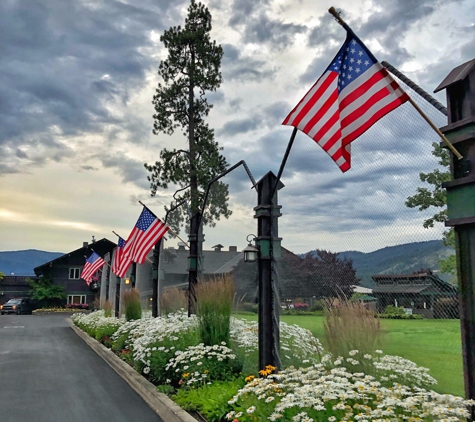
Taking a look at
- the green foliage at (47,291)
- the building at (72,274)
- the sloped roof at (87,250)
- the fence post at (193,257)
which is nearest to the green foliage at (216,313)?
the fence post at (193,257)

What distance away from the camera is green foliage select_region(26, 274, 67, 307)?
46.3 metres

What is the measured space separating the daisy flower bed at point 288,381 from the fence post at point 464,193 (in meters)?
0.53

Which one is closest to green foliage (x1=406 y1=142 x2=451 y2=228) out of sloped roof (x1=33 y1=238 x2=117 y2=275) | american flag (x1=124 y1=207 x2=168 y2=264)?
american flag (x1=124 y1=207 x2=168 y2=264)

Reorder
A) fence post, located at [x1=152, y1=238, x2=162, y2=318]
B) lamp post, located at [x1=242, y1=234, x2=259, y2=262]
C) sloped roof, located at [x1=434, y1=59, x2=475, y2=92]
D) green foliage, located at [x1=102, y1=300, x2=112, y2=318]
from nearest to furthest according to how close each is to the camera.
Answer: sloped roof, located at [x1=434, y1=59, x2=475, y2=92] < lamp post, located at [x1=242, y1=234, x2=259, y2=262] < fence post, located at [x1=152, y1=238, x2=162, y2=318] < green foliage, located at [x1=102, y1=300, x2=112, y2=318]

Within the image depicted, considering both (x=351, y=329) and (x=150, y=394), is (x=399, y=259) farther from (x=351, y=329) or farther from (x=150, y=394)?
(x=150, y=394)

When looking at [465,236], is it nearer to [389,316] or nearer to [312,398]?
[389,316]

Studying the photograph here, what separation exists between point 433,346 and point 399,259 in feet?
2.86

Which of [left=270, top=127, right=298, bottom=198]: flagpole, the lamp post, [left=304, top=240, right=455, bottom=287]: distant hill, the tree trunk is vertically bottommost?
[left=304, top=240, right=455, bottom=287]: distant hill

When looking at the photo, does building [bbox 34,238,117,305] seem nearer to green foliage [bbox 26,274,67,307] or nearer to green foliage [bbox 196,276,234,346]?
green foliage [bbox 26,274,67,307]

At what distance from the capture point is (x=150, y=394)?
7.29 meters

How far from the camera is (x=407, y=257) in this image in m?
4.74

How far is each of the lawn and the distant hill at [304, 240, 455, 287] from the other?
0.52 m

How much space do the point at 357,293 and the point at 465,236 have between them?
5.36 feet

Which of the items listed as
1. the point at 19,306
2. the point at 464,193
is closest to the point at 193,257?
the point at 464,193
